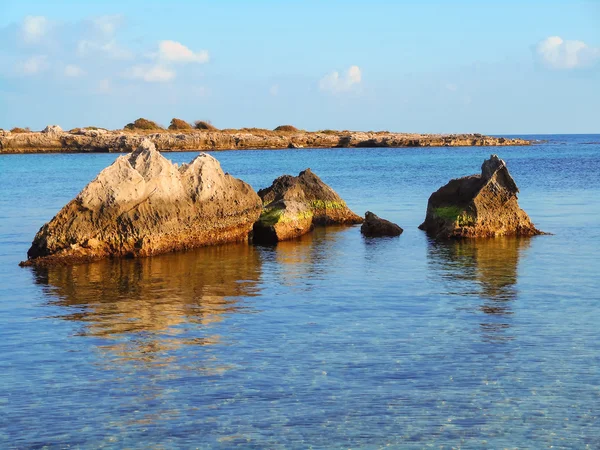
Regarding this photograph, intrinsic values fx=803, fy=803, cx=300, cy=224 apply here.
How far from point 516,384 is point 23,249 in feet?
52.2

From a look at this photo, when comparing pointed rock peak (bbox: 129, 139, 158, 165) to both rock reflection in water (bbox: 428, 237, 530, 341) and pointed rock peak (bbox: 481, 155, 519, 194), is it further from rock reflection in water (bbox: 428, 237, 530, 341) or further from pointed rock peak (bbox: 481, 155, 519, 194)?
pointed rock peak (bbox: 481, 155, 519, 194)

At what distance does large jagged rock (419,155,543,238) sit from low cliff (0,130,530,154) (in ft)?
229

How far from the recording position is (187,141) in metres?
103

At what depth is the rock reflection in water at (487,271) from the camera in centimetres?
1420

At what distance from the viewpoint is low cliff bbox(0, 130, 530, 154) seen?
10250 centimetres

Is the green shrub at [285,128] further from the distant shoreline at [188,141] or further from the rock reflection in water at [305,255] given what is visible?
the rock reflection in water at [305,255]

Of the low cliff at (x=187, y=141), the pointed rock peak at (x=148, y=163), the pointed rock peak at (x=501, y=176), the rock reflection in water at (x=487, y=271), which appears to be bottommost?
the rock reflection in water at (x=487, y=271)

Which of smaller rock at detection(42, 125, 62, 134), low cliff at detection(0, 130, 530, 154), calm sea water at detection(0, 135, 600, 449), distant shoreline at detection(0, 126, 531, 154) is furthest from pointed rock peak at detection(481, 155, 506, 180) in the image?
smaller rock at detection(42, 125, 62, 134)

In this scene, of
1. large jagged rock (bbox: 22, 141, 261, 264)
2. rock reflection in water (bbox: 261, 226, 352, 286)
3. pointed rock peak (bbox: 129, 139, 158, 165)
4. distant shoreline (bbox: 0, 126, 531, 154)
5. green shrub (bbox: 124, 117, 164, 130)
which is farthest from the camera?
green shrub (bbox: 124, 117, 164, 130)

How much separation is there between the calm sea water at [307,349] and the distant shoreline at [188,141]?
77047 millimetres

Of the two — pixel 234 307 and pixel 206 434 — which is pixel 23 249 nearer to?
pixel 234 307

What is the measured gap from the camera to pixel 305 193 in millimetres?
28312

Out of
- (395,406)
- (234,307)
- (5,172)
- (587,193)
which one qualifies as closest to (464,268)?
(234,307)

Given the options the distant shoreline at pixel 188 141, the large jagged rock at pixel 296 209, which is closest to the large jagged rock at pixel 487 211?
the large jagged rock at pixel 296 209
